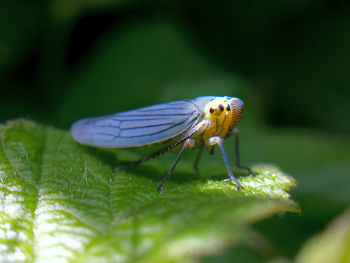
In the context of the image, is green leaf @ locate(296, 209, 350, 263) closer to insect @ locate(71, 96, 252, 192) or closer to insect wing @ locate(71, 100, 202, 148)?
insect @ locate(71, 96, 252, 192)

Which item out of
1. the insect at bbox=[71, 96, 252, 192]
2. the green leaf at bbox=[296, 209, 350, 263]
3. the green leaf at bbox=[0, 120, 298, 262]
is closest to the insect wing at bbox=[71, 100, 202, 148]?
the insect at bbox=[71, 96, 252, 192]

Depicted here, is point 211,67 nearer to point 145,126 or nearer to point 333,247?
point 145,126

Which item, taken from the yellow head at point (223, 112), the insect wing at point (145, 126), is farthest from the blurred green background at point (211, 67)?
the insect wing at point (145, 126)

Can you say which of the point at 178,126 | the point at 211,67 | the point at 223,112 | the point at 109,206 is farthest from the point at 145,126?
the point at 211,67

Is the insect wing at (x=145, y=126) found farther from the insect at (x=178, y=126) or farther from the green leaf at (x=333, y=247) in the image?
the green leaf at (x=333, y=247)

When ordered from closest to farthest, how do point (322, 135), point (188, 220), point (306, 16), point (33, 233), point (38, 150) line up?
1. point (188, 220)
2. point (33, 233)
3. point (38, 150)
4. point (322, 135)
5. point (306, 16)

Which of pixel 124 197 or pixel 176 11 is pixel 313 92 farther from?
pixel 124 197

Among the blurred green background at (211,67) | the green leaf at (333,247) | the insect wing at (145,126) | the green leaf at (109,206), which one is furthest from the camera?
the blurred green background at (211,67)

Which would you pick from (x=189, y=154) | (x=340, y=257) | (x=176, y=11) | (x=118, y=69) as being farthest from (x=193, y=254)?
(x=176, y=11)
